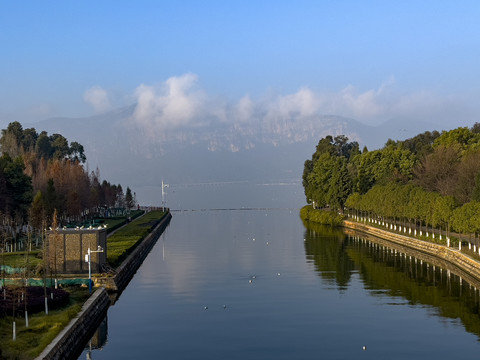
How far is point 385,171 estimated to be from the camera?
134 metres

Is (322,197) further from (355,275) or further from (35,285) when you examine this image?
(35,285)

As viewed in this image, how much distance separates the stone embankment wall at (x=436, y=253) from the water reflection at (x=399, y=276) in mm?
733

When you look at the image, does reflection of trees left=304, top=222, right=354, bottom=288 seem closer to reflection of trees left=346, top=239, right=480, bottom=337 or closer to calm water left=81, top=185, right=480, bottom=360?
calm water left=81, top=185, right=480, bottom=360

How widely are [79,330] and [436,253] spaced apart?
46065 mm

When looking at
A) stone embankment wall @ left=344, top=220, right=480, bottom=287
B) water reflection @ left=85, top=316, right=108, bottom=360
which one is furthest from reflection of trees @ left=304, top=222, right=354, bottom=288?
water reflection @ left=85, top=316, right=108, bottom=360

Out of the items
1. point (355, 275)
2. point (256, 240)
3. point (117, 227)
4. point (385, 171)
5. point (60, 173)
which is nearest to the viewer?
point (355, 275)

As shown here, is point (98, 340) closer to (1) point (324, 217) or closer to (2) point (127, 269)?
(2) point (127, 269)

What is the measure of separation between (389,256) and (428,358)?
4162 cm

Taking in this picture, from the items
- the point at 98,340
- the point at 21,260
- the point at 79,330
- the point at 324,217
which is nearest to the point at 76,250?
the point at 21,260

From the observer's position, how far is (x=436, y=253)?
71.6 meters

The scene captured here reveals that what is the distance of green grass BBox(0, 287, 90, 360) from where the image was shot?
28.8 m

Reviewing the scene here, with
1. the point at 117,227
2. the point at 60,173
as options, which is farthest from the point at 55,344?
the point at 60,173

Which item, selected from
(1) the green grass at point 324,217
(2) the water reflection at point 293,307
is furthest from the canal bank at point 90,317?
(1) the green grass at point 324,217

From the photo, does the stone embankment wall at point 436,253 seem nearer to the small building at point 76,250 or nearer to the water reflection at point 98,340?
the water reflection at point 98,340
